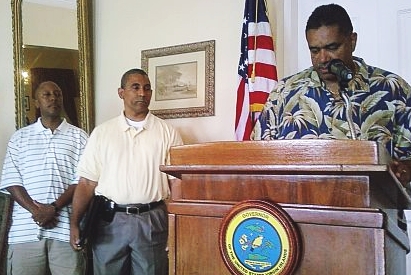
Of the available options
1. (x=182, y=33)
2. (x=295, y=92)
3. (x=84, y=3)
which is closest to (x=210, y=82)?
(x=182, y=33)

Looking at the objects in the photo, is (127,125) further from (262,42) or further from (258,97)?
(262,42)

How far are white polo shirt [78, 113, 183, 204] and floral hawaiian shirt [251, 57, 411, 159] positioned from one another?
132 cm

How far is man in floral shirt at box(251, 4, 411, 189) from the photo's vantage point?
57.7 inches

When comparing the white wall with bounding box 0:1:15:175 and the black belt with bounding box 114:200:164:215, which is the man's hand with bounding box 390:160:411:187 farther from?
the white wall with bounding box 0:1:15:175

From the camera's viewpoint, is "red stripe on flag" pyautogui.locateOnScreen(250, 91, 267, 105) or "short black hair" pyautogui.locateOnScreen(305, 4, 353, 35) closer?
"short black hair" pyautogui.locateOnScreen(305, 4, 353, 35)

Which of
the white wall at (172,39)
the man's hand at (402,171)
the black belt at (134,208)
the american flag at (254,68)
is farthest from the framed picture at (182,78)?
the man's hand at (402,171)

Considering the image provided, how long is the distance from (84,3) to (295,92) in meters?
2.72

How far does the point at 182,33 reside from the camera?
354 centimetres

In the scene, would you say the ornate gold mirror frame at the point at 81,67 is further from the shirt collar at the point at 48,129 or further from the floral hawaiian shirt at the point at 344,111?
the floral hawaiian shirt at the point at 344,111

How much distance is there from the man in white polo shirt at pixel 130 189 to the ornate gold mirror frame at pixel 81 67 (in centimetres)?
86

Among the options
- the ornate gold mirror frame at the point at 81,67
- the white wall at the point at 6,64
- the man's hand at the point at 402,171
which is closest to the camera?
the man's hand at the point at 402,171

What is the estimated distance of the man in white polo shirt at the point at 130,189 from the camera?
A: 2.85 m

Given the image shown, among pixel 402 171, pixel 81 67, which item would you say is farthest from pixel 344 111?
pixel 81 67

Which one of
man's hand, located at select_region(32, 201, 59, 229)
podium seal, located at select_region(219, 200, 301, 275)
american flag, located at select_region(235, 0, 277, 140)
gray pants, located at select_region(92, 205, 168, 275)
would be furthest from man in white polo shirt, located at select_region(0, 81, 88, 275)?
podium seal, located at select_region(219, 200, 301, 275)
